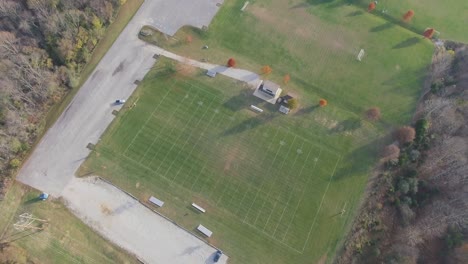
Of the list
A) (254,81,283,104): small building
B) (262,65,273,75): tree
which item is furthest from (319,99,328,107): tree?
(262,65,273,75): tree

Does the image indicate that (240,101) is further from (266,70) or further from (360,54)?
(360,54)

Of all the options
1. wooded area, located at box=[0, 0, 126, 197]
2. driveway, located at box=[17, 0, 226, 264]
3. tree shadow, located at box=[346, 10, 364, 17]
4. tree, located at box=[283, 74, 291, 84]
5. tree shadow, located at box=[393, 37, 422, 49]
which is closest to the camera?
driveway, located at box=[17, 0, 226, 264]

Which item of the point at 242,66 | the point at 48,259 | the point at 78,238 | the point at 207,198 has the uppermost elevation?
the point at 242,66

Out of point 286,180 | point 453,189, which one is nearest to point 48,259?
point 286,180

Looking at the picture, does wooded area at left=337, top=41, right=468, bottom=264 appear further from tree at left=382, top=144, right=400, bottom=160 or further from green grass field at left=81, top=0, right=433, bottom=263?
green grass field at left=81, top=0, right=433, bottom=263

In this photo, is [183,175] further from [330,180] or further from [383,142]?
[383,142]

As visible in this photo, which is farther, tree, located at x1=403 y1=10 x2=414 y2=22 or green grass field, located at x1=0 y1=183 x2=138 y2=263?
tree, located at x1=403 y1=10 x2=414 y2=22

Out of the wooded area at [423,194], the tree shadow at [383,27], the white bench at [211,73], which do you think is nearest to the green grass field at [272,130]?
the tree shadow at [383,27]

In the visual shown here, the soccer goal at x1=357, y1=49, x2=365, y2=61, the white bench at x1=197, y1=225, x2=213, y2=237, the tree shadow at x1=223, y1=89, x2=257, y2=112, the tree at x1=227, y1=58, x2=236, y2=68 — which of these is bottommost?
the white bench at x1=197, y1=225, x2=213, y2=237
